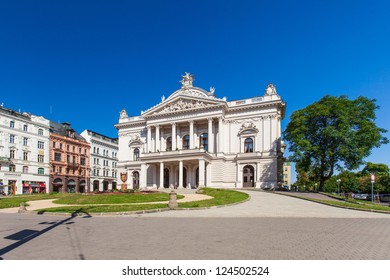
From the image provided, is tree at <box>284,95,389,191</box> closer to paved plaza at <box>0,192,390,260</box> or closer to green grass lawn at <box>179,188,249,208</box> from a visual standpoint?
green grass lawn at <box>179,188,249,208</box>

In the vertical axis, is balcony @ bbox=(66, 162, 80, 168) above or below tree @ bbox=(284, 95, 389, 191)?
below

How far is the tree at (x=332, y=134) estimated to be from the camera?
37.5 metres

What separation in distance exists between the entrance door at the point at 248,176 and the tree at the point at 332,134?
28.7 ft

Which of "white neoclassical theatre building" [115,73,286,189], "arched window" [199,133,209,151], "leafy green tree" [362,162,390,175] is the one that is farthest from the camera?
"leafy green tree" [362,162,390,175]

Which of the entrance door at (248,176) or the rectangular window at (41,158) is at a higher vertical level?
the rectangular window at (41,158)

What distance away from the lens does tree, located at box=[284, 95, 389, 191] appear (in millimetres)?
37469

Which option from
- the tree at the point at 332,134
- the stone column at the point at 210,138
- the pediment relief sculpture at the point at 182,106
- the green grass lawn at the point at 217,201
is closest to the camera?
the green grass lawn at the point at 217,201

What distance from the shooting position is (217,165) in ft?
162

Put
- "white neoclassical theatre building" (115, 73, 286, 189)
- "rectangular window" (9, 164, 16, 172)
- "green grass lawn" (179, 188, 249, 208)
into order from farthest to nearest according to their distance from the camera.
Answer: "rectangular window" (9, 164, 16, 172)
"white neoclassical theatre building" (115, 73, 286, 189)
"green grass lawn" (179, 188, 249, 208)

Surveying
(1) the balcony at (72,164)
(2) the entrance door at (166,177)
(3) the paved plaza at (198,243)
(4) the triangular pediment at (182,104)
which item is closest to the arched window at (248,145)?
(4) the triangular pediment at (182,104)

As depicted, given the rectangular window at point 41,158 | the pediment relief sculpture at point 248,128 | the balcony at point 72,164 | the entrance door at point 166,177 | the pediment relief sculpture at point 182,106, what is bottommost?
the entrance door at point 166,177

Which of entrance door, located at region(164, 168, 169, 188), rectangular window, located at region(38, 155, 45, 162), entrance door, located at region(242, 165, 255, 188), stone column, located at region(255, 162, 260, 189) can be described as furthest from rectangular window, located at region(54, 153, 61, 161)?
stone column, located at region(255, 162, 260, 189)

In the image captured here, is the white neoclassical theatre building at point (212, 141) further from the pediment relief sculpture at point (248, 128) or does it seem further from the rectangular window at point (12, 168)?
the rectangular window at point (12, 168)
